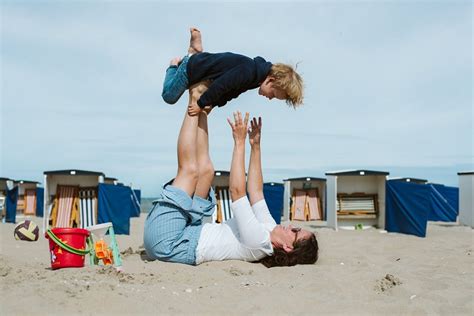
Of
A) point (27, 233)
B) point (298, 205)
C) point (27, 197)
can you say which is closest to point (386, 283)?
point (27, 233)

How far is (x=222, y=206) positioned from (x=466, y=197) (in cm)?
788

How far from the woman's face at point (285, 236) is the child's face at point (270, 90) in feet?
4.15

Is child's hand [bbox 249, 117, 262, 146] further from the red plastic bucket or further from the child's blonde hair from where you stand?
the red plastic bucket

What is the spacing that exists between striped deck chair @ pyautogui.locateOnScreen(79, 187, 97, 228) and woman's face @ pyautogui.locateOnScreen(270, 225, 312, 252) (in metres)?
9.22

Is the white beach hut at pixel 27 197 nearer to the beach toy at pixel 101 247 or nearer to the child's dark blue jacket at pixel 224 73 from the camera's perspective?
the beach toy at pixel 101 247

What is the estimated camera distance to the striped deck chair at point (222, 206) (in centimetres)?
1278

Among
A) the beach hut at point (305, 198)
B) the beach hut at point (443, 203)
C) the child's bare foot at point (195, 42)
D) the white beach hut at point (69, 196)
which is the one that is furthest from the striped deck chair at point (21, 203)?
the child's bare foot at point (195, 42)

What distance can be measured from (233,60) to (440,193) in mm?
17965

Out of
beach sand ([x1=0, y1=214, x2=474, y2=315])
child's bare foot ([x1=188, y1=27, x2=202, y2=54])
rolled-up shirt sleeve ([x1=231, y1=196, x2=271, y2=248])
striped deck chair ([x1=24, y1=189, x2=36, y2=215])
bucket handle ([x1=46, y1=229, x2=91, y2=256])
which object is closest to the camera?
beach sand ([x1=0, y1=214, x2=474, y2=315])

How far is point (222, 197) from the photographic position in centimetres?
1320

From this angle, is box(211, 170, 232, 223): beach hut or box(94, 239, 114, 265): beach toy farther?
box(211, 170, 232, 223): beach hut

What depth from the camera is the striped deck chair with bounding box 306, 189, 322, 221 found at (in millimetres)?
23047

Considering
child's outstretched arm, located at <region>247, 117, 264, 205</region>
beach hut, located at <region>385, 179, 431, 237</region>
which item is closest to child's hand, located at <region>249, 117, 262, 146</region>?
child's outstretched arm, located at <region>247, 117, 264, 205</region>

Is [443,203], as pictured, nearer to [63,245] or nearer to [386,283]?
[386,283]
